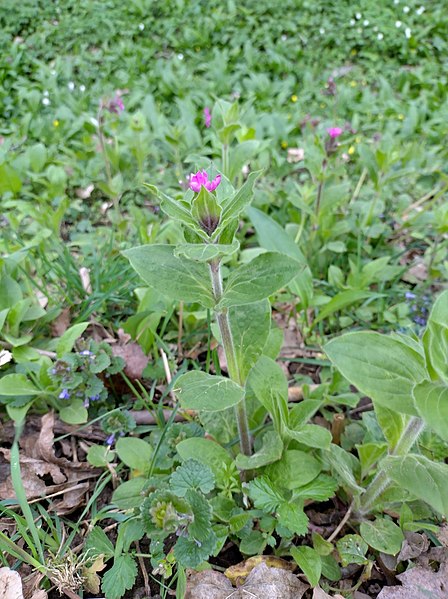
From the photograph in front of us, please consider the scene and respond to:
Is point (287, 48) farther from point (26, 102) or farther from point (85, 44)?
point (26, 102)

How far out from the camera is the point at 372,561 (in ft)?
5.17

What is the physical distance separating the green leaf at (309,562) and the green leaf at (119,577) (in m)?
0.48

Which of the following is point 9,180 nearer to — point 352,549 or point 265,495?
point 265,495

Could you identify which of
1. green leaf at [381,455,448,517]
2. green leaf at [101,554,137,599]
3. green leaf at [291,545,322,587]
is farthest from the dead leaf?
green leaf at [101,554,137,599]

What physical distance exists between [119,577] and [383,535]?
0.79 meters

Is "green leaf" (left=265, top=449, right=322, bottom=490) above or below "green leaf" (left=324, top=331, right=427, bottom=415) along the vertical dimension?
below

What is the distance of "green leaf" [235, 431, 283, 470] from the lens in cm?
160

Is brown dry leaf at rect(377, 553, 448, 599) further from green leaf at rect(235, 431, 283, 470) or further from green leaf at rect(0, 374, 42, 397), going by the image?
green leaf at rect(0, 374, 42, 397)

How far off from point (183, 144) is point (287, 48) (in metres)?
2.44

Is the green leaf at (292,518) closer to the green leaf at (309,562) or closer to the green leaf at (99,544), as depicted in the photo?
the green leaf at (309,562)

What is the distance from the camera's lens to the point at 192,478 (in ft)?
4.85

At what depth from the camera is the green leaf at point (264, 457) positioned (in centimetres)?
160

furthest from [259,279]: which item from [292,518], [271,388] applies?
[292,518]

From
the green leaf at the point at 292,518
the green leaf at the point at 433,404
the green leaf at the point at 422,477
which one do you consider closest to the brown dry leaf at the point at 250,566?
the green leaf at the point at 292,518
